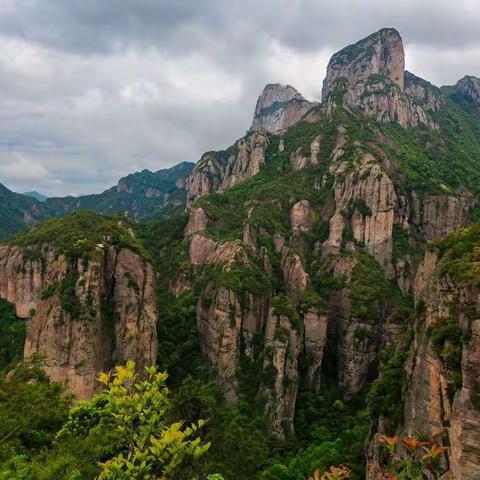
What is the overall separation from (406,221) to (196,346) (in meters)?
48.6

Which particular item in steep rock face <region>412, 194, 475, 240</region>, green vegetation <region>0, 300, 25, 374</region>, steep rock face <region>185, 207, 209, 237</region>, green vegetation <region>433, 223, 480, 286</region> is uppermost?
Result: steep rock face <region>412, 194, 475, 240</region>

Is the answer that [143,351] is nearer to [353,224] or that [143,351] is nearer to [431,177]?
[353,224]

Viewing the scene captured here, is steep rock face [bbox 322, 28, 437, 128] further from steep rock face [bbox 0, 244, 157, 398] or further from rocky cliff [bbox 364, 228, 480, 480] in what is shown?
rocky cliff [bbox 364, 228, 480, 480]

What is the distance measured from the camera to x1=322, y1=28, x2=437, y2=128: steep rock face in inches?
5871

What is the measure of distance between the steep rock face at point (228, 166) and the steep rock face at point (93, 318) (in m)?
78.8

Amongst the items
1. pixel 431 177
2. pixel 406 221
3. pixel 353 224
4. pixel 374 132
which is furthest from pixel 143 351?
pixel 374 132

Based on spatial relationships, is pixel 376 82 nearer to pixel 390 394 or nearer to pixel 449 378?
pixel 390 394

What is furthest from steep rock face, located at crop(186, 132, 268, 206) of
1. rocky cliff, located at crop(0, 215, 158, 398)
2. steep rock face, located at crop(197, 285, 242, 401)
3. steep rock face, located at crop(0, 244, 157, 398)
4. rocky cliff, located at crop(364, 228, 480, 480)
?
rocky cliff, located at crop(364, 228, 480, 480)

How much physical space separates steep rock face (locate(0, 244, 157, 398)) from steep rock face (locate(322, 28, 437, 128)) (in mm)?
98854

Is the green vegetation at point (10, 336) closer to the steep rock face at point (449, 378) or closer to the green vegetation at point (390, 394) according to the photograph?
the green vegetation at point (390, 394)

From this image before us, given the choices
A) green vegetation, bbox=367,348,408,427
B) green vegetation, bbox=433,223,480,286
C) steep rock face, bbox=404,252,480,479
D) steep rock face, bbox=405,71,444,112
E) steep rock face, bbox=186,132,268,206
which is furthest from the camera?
Result: steep rock face, bbox=405,71,444,112

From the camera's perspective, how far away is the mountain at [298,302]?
103 ft

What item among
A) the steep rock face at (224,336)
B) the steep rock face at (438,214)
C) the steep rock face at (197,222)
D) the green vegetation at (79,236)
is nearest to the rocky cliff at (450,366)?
the steep rock face at (224,336)

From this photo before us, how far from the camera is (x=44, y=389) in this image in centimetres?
2430
